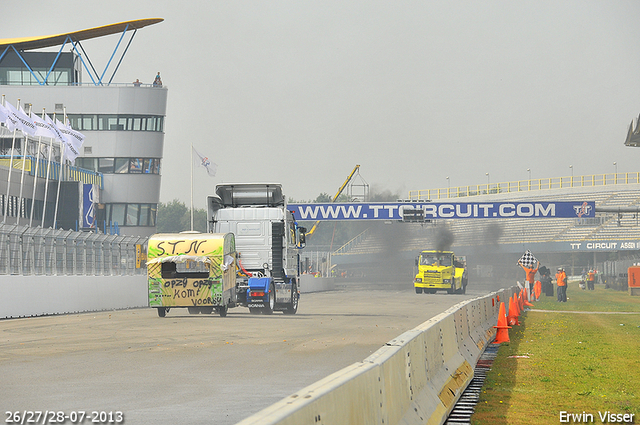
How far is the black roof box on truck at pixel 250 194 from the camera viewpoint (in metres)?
28.3

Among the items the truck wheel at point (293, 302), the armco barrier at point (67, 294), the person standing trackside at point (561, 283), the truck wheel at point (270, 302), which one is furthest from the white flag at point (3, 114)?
the person standing trackside at point (561, 283)

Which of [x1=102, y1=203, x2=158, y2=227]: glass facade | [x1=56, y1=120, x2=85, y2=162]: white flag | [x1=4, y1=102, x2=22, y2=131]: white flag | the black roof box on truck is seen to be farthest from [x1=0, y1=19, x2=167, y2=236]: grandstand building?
the black roof box on truck

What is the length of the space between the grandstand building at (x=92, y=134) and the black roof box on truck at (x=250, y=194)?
4184 centimetres

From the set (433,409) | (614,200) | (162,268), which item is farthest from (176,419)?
(614,200)

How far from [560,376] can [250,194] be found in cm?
1770

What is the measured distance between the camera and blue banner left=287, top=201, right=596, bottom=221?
70688 millimetres

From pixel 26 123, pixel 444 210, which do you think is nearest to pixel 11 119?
pixel 26 123

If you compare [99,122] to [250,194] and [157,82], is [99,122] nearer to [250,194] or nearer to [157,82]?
[157,82]

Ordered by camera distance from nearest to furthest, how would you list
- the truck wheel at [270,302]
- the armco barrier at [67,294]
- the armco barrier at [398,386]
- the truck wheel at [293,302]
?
the armco barrier at [398,386]
the armco barrier at [67,294]
the truck wheel at [270,302]
the truck wheel at [293,302]

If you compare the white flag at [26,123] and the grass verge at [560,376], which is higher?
the white flag at [26,123]

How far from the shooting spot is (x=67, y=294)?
29375 mm

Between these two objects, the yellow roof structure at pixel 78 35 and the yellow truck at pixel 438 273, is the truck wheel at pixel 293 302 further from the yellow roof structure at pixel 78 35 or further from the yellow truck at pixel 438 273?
the yellow roof structure at pixel 78 35

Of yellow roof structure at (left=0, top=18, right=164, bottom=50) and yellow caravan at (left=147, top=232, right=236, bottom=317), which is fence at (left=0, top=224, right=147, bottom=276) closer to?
yellow caravan at (left=147, top=232, right=236, bottom=317)

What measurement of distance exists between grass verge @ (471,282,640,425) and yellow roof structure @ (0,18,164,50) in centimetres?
5428
